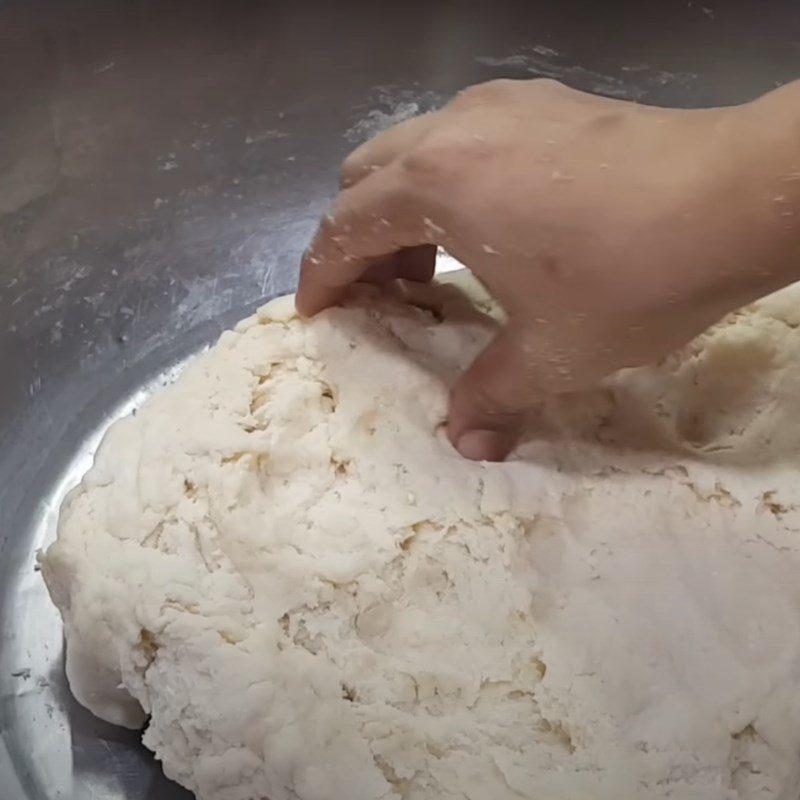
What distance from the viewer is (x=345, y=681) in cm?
83

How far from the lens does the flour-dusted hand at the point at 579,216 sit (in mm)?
693

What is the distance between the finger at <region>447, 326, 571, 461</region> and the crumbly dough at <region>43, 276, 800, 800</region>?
21 mm

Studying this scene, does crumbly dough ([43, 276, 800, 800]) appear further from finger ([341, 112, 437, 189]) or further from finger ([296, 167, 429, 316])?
finger ([341, 112, 437, 189])

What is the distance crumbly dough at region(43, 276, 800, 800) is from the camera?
81 centimetres

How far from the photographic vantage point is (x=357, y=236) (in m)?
0.89

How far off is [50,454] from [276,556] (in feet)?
1.90

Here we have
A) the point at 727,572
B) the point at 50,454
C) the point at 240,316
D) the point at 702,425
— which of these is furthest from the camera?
the point at 240,316

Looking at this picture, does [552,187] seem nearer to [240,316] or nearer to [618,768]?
[618,768]

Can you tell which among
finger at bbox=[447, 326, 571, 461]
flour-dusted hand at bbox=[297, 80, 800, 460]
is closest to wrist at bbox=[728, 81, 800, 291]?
flour-dusted hand at bbox=[297, 80, 800, 460]

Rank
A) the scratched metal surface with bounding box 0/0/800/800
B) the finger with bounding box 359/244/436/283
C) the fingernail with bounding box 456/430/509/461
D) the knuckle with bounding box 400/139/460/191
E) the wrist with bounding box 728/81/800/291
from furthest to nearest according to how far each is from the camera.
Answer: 1. the scratched metal surface with bounding box 0/0/800/800
2. the finger with bounding box 359/244/436/283
3. the fingernail with bounding box 456/430/509/461
4. the knuckle with bounding box 400/139/460/191
5. the wrist with bounding box 728/81/800/291

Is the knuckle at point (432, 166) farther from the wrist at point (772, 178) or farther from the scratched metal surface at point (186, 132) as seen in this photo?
the scratched metal surface at point (186, 132)

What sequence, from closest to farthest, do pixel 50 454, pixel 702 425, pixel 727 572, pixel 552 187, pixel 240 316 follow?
pixel 552 187 < pixel 727 572 < pixel 702 425 < pixel 50 454 < pixel 240 316

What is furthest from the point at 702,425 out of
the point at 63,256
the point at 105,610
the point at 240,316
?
the point at 63,256

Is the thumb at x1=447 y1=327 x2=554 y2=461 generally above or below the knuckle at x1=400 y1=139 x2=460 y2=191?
below
